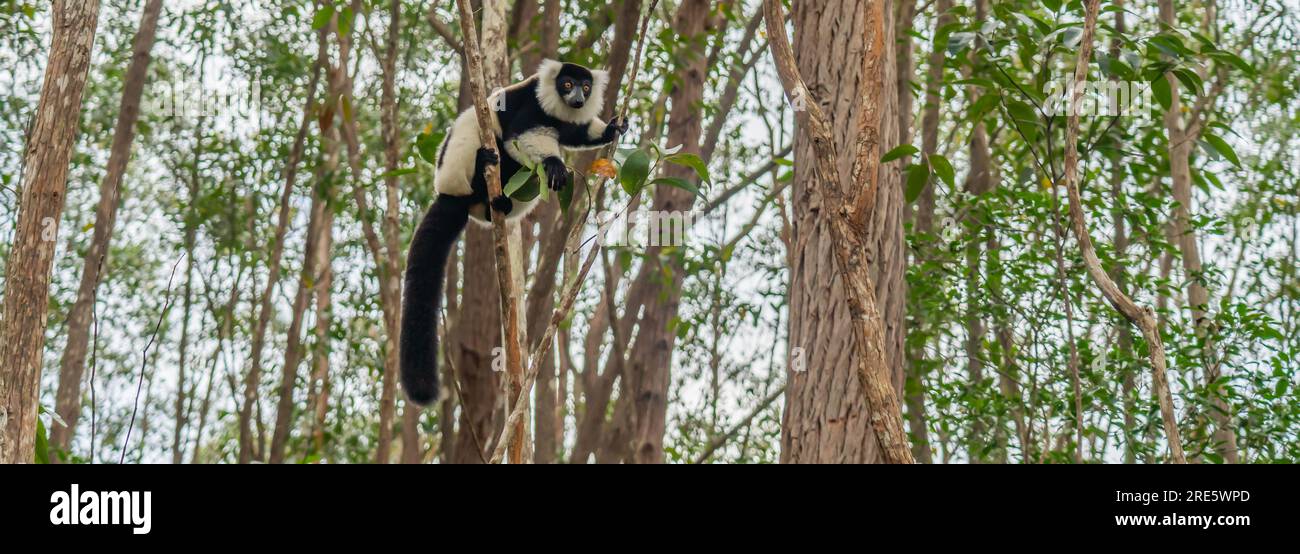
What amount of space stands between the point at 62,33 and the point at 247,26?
6.20 metres

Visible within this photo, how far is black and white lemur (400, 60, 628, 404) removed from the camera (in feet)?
11.8

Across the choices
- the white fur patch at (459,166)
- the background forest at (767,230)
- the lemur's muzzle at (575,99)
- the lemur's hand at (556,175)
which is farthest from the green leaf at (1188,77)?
the white fur patch at (459,166)

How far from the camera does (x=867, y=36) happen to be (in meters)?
2.83

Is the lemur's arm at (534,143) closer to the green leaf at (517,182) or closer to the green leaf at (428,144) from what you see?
the green leaf at (428,144)

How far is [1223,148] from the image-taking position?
11.1 feet

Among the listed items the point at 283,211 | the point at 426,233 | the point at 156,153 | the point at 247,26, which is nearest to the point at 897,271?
the point at 426,233

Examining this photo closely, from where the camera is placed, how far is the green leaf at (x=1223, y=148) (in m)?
3.34

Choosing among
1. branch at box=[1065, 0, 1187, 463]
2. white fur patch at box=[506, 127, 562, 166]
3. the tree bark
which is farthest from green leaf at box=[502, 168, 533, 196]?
the tree bark

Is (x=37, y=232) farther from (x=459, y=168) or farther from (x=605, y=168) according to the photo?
(x=605, y=168)

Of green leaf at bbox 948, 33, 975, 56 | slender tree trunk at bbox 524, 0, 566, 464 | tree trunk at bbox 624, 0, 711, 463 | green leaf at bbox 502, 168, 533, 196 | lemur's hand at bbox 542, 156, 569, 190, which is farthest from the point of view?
tree trunk at bbox 624, 0, 711, 463

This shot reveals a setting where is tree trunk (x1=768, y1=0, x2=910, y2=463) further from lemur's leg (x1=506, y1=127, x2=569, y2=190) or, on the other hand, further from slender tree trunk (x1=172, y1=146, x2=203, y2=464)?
slender tree trunk (x1=172, y1=146, x2=203, y2=464)

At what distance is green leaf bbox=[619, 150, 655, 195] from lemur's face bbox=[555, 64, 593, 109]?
60.4 inches
